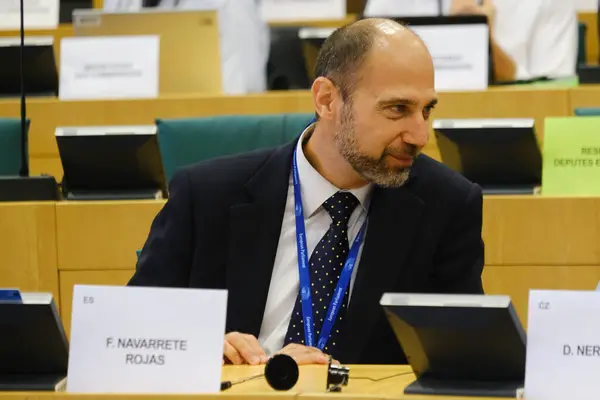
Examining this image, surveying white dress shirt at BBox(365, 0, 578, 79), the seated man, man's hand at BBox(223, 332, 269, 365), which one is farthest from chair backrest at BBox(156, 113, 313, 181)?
white dress shirt at BBox(365, 0, 578, 79)

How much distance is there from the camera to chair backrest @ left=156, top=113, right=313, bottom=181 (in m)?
4.16

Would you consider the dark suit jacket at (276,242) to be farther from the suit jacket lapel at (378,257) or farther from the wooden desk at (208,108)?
the wooden desk at (208,108)

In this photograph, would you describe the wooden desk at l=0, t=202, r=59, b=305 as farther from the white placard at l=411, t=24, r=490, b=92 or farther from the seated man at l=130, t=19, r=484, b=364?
the white placard at l=411, t=24, r=490, b=92

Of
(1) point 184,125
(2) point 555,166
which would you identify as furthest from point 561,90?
(1) point 184,125

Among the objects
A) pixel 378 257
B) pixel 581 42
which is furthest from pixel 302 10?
pixel 378 257

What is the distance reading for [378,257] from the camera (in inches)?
102

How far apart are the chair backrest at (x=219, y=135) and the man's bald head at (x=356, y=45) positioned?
1534 millimetres

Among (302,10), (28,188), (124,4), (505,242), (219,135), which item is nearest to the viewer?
(505,242)

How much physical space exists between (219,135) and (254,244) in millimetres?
1588

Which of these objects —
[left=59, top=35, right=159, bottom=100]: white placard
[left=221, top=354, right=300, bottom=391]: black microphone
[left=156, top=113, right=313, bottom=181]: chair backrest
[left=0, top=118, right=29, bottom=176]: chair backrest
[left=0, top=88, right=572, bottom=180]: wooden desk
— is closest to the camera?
[left=221, top=354, right=300, bottom=391]: black microphone

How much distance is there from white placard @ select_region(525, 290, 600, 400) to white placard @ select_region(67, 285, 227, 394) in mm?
480

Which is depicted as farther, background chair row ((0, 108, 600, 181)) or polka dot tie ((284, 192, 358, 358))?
background chair row ((0, 108, 600, 181))

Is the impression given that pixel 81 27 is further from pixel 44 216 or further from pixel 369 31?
pixel 369 31

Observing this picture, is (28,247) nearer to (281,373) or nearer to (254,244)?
(254,244)
